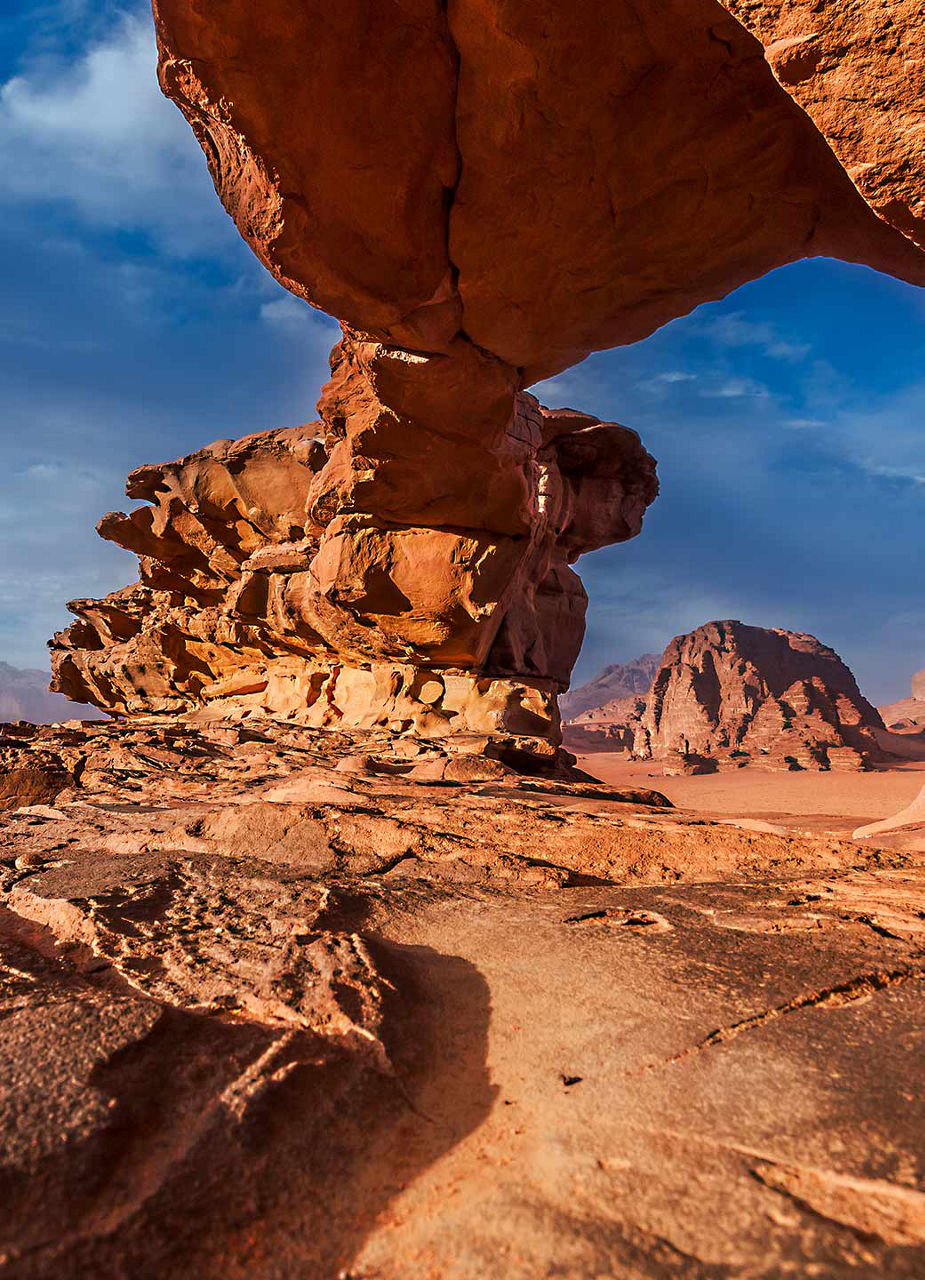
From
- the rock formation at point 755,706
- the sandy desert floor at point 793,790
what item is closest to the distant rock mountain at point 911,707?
the rock formation at point 755,706

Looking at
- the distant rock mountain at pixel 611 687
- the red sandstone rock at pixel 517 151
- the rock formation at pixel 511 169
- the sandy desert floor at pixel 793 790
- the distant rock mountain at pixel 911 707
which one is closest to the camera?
the rock formation at pixel 511 169

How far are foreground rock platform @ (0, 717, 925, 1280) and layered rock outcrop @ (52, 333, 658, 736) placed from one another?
4.73m

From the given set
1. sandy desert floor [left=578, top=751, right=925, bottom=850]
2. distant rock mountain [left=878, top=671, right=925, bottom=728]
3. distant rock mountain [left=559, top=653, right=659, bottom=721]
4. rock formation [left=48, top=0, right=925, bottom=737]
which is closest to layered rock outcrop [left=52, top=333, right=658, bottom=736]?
rock formation [left=48, top=0, right=925, bottom=737]

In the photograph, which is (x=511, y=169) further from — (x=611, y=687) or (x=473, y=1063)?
(x=611, y=687)

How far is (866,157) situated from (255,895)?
146 inches

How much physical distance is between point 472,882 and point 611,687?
81318mm

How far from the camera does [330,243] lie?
389 centimetres

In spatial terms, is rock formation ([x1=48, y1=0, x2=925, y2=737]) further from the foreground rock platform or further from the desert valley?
the foreground rock platform

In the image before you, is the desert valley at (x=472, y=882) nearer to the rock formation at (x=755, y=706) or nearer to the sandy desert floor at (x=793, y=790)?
the sandy desert floor at (x=793, y=790)

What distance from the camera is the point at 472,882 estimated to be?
259 cm

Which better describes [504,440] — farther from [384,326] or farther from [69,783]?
[69,783]

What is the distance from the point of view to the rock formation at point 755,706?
22219mm

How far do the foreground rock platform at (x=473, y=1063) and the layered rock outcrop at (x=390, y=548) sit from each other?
4.73m

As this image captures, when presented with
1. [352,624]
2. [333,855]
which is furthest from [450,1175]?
[352,624]
